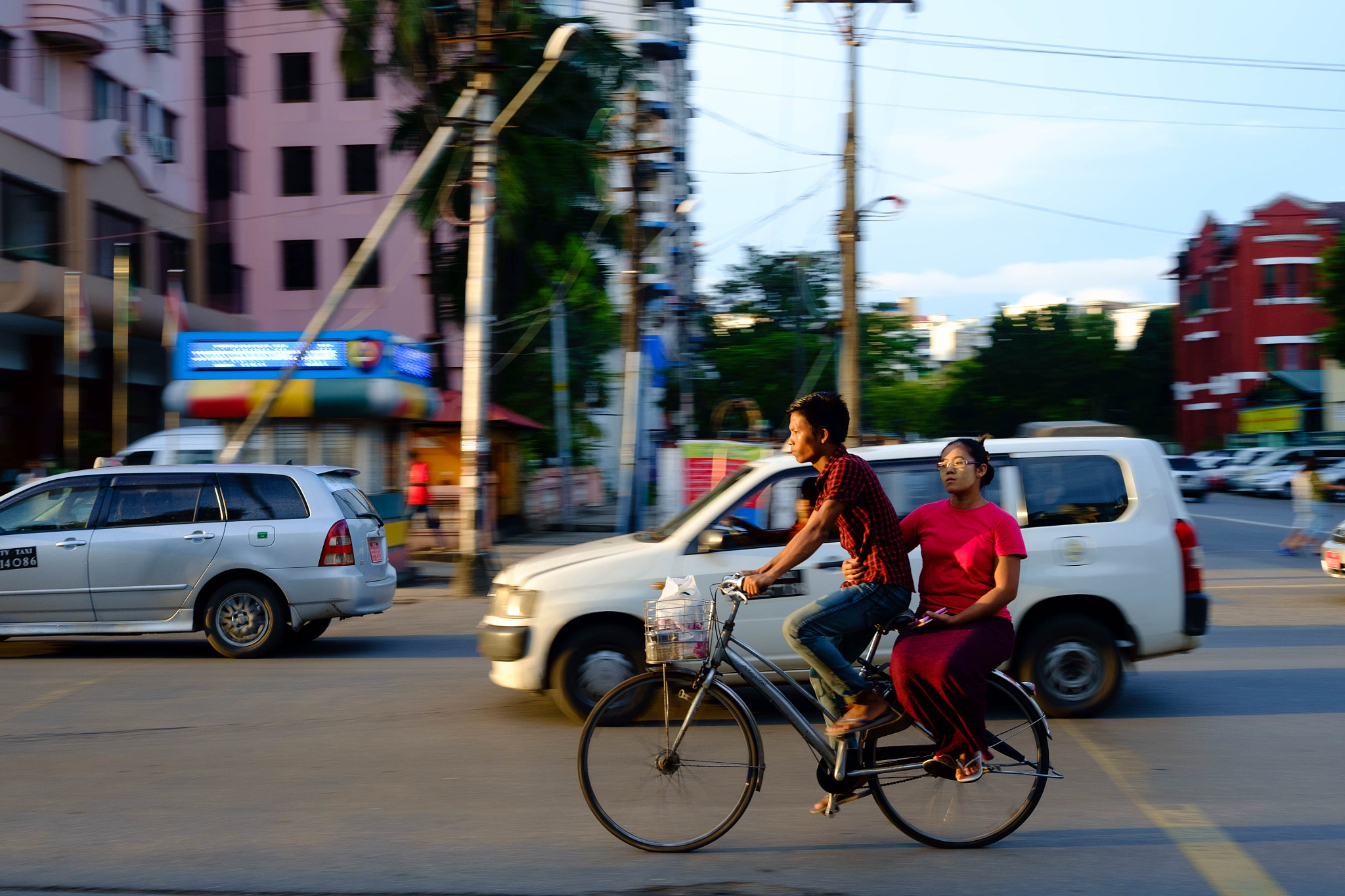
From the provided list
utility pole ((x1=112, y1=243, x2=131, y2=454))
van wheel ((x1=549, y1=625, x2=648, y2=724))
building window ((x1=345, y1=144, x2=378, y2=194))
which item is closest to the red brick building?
building window ((x1=345, y1=144, x2=378, y2=194))

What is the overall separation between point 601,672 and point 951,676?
3.01 metres

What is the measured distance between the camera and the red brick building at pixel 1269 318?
6166 cm

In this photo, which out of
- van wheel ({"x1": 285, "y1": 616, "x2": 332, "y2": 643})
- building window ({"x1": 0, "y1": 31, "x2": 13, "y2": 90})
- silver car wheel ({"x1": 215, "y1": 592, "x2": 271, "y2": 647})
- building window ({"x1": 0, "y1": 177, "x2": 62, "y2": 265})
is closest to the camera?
silver car wheel ({"x1": 215, "y1": 592, "x2": 271, "y2": 647})

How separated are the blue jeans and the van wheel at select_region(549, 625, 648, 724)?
2.53 metres

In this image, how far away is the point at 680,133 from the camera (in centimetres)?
7538

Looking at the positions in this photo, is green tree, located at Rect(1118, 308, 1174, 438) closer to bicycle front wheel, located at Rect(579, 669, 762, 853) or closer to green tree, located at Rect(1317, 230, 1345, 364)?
green tree, located at Rect(1317, 230, 1345, 364)

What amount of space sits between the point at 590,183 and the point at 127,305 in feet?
35.5

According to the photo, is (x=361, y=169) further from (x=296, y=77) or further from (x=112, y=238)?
(x=112, y=238)

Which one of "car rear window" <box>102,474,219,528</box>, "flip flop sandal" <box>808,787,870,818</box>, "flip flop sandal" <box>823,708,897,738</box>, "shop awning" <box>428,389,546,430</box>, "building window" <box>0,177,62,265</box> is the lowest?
"flip flop sandal" <box>808,787,870,818</box>

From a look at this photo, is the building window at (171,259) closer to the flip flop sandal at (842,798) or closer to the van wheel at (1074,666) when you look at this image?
the van wheel at (1074,666)

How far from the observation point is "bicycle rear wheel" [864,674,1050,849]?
4.88m

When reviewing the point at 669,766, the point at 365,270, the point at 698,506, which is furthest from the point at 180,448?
the point at 365,270

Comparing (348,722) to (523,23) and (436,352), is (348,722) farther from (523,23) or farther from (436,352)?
(436,352)

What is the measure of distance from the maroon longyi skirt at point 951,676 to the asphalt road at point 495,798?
50cm
